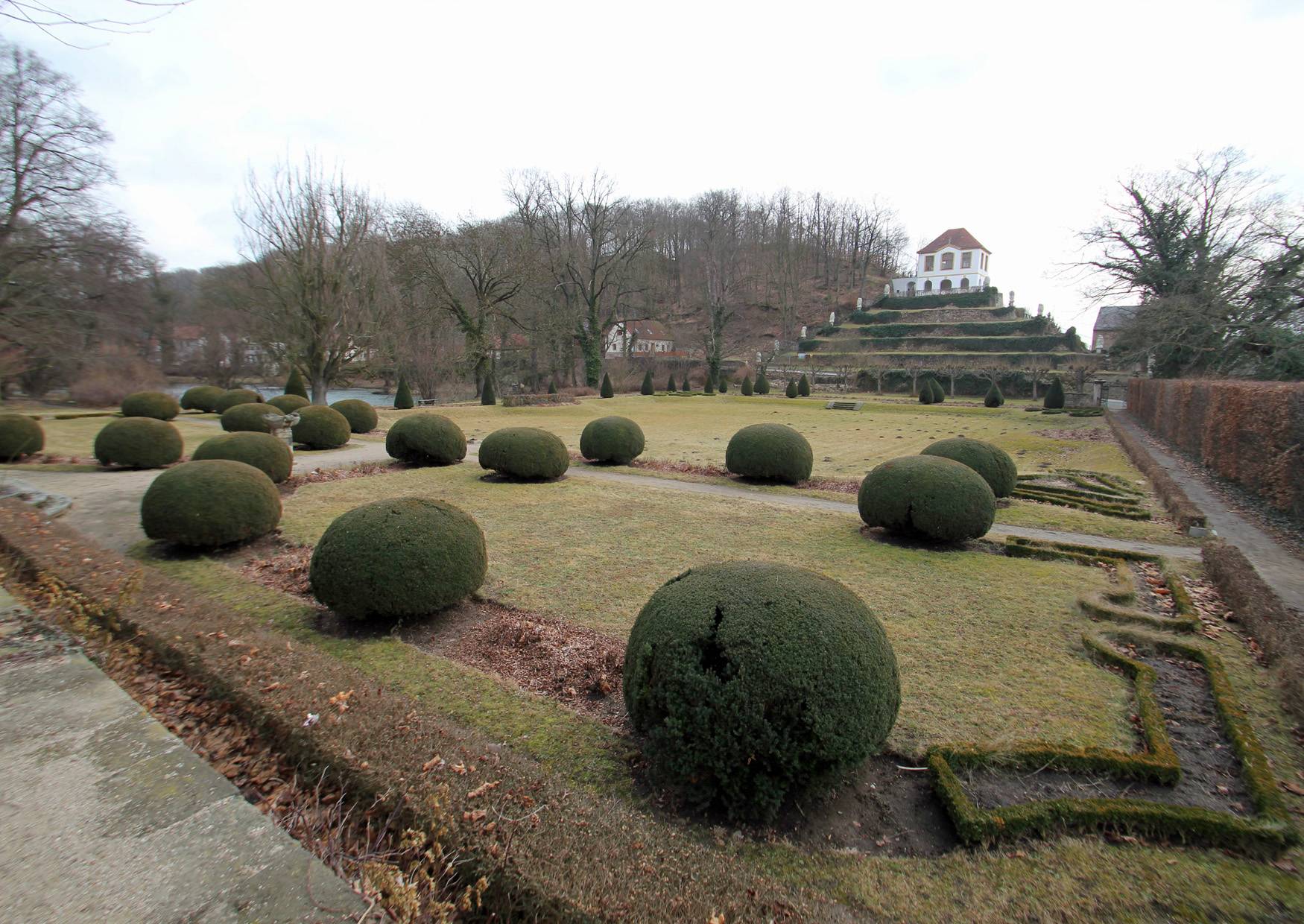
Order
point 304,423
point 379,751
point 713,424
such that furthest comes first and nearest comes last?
point 713,424, point 304,423, point 379,751

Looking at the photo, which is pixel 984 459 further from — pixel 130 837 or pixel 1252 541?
pixel 130 837

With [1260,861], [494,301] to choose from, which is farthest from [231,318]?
[1260,861]

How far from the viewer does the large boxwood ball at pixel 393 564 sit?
5465 millimetres

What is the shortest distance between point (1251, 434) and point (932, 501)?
25.7 feet

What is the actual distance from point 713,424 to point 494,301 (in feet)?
57.8

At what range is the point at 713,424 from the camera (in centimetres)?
2573

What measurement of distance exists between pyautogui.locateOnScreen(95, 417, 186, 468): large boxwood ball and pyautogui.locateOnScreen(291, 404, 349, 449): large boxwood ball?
3.38m

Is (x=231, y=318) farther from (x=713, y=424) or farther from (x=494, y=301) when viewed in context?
(x=713, y=424)

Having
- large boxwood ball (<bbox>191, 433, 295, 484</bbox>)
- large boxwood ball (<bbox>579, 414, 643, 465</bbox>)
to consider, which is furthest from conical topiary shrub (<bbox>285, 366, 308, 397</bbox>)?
large boxwood ball (<bbox>579, 414, 643, 465</bbox>)

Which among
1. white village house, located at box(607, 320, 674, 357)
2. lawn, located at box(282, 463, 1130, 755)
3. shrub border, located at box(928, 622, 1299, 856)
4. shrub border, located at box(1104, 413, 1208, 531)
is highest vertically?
white village house, located at box(607, 320, 674, 357)

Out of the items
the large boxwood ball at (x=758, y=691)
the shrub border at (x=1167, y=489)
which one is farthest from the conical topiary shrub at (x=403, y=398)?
the large boxwood ball at (x=758, y=691)

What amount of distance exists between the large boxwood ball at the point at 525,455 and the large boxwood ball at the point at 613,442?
189 centimetres

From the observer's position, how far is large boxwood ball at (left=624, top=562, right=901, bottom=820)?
9.46 ft

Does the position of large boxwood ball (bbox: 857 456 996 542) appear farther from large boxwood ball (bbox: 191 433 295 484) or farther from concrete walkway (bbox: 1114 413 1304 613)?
large boxwood ball (bbox: 191 433 295 484)
